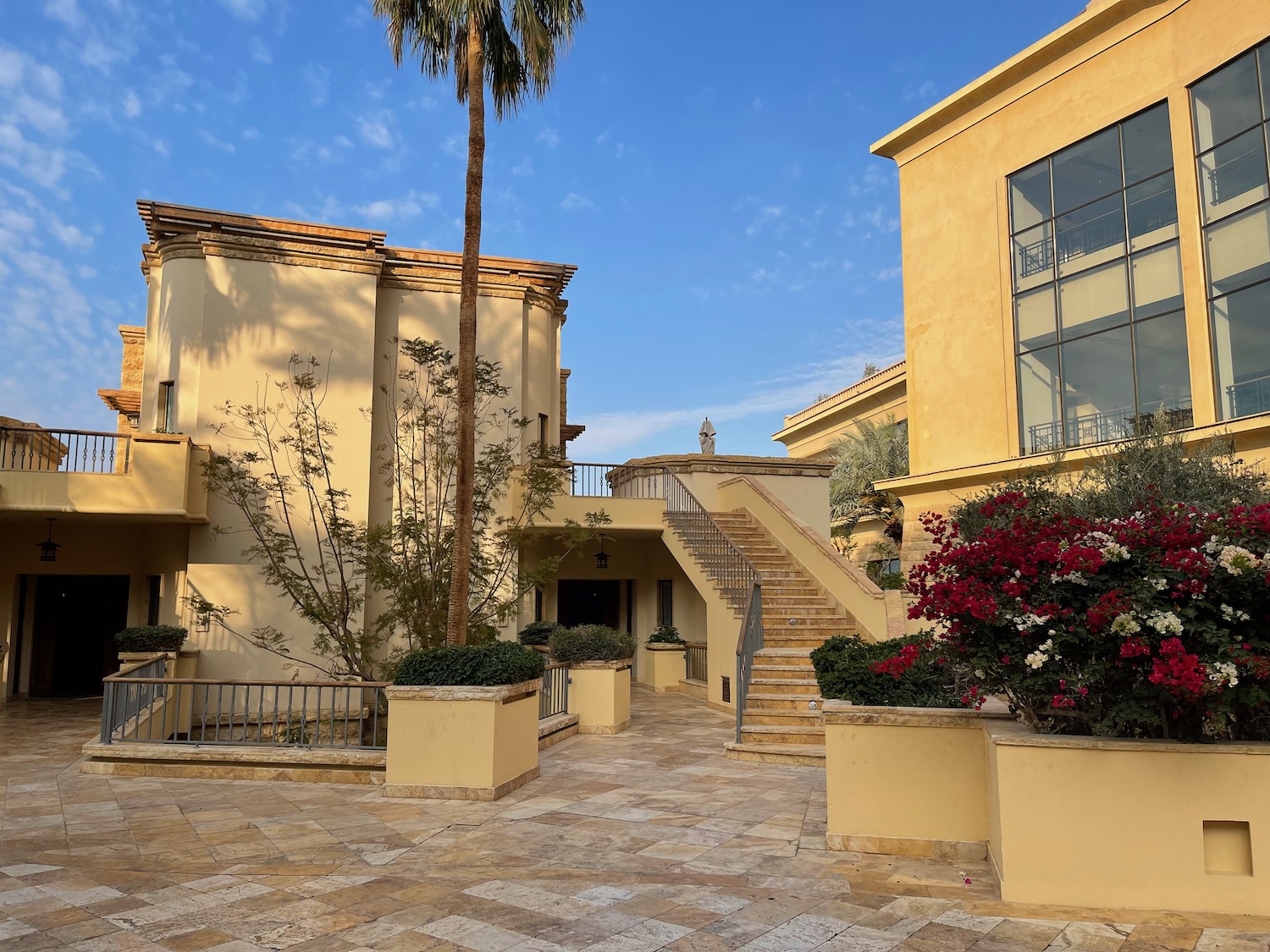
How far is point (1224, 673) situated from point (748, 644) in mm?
8313

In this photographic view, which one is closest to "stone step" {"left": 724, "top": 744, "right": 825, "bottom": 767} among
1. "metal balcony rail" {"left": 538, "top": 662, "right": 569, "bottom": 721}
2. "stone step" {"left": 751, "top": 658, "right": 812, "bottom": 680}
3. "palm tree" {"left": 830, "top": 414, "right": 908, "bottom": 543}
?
"stone step" {"left": 751, "top": 658, "right": 812, "bottom": 680}

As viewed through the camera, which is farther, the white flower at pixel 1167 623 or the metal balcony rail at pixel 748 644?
the metal balcony rail at pixel 748 644

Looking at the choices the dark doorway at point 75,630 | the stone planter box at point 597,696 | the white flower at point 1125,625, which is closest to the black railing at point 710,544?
the stone planter box at point 597,696

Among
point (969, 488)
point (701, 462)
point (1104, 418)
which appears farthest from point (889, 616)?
point (701, 462)

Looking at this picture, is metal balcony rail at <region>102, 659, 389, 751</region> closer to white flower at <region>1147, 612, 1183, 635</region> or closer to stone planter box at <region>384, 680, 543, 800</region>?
stone planter box at <region>384, 680, 543, 800</region>

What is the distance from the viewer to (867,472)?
27328mm

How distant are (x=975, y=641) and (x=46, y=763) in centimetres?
1071

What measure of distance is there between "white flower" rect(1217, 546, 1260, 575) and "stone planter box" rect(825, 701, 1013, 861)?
2030mm

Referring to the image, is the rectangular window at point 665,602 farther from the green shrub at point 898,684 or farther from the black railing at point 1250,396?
the green shrub at point 898,684

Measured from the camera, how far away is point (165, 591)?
1684cm

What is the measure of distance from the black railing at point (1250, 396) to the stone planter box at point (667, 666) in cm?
1053

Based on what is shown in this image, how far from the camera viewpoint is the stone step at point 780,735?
1107 centimetres

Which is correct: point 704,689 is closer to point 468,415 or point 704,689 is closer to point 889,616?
point 889,616

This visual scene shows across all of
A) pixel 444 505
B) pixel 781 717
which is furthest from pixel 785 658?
pixel 444 505
